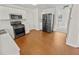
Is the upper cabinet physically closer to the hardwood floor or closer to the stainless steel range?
the stainless steel range

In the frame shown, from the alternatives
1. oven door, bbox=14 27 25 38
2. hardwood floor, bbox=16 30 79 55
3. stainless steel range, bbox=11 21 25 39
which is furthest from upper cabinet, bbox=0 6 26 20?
hardwood floor, bbox=16 30 79 55

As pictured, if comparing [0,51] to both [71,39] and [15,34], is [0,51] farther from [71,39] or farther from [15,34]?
[71,39]

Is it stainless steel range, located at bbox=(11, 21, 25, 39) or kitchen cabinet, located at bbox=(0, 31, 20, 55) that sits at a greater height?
stainless steel range, located at bbox=(11, 21, 25, 39)

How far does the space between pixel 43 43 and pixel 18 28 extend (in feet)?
1.48

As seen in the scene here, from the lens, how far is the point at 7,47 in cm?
103

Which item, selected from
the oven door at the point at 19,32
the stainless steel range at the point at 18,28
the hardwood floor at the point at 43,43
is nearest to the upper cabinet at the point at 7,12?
the stainless steel range at the point at 18,28

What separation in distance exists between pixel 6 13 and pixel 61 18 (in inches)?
28.2

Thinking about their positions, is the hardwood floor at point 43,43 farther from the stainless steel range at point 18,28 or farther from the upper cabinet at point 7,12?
the upper cabinet at point 7,12

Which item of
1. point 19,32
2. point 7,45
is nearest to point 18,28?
point 19,32

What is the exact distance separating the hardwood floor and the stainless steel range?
0.07 metres

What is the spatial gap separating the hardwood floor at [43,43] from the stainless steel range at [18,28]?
0.21 feet

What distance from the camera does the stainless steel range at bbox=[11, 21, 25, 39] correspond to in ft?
3.58

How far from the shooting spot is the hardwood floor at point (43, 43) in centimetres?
117
